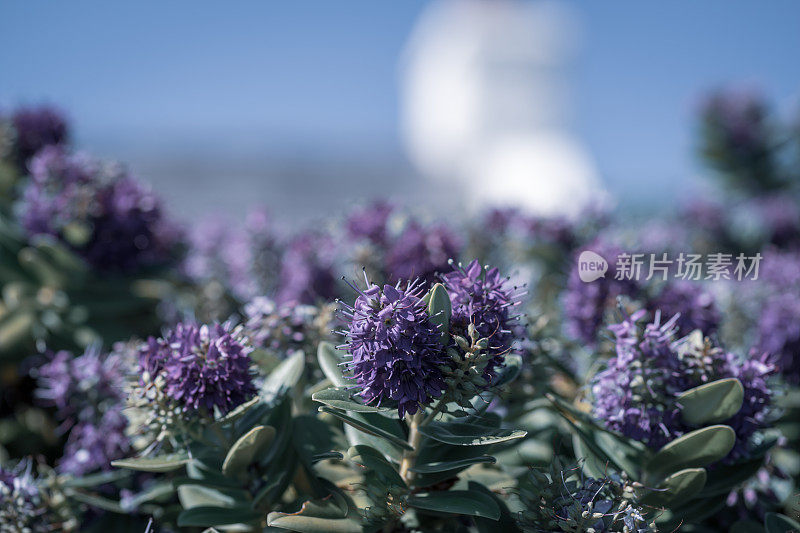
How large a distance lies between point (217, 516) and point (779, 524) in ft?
3.90

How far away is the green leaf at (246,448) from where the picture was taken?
111 cm

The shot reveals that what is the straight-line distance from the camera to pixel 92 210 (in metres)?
2.05

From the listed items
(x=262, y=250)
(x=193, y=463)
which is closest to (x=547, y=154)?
(x=262, y=250)

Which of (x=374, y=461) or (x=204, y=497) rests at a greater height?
(x=374, y=461)

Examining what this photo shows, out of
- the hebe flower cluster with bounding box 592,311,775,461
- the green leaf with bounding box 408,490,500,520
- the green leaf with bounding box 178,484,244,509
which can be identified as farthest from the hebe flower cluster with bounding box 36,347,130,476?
the hebe flower cluster with bounding box 592,311,775,461

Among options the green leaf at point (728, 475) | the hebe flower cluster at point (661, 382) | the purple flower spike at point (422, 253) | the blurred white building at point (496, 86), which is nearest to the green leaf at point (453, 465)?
the hebe flower cluster at point (661, 382)

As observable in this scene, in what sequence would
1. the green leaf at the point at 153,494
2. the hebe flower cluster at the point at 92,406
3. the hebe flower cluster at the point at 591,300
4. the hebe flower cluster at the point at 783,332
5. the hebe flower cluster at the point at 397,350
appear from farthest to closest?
the hebe flower cluster at the point at 783,332
the hebe flower cluster at the point at 591,300
the hebe flower cluster at the point at 92,406
the green leaf at the point at 153,494
the hebe flower cluster at the point at 397,350

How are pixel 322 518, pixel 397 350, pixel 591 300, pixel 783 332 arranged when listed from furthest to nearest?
pixel 783 332
pixel 591 300
pixel 322 518
pixel 397 350

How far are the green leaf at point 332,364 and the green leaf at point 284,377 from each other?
0.08 m

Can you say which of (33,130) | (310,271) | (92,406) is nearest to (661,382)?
(310,271)

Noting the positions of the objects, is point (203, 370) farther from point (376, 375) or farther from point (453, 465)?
point (453, 465)

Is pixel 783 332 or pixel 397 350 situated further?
pixel 783 332

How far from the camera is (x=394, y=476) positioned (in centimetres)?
114

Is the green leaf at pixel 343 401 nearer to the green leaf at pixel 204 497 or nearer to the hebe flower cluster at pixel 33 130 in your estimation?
the green leaf at pixel 204 497
